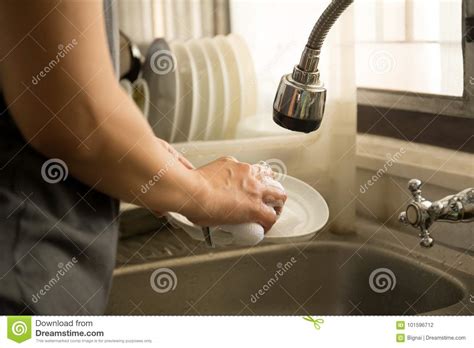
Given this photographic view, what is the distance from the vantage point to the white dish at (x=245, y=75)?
803mm

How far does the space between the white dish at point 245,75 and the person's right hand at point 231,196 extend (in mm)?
163

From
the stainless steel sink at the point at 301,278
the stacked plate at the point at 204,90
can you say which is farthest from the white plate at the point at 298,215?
the stacked plate at the point at 204,90

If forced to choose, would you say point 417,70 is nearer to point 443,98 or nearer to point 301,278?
point 443,98

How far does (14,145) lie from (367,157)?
0.43 meters

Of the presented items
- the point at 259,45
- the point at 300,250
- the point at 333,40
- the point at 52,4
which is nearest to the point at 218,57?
the point at 259,45

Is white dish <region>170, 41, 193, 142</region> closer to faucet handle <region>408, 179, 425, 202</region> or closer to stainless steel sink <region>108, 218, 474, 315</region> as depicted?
stainless steel sink <region>108, 218, 474, 315</region>

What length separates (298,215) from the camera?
2.38 ft

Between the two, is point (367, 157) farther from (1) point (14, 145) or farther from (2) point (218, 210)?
(1) point (14, 145)

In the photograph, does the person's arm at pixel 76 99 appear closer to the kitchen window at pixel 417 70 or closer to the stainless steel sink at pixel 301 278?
the stainless steel sink at pixel 301 278

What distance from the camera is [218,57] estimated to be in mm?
837

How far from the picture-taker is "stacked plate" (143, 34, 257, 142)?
80cm

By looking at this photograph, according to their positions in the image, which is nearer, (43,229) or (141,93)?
(43,229)
